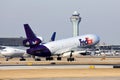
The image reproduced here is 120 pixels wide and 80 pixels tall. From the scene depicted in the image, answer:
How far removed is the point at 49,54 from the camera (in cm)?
11381

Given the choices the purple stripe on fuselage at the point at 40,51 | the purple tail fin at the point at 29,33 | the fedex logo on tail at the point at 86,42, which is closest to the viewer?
the purple stripe on fuselage at the point at 40,51

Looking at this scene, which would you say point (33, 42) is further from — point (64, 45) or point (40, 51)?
point (64, 45)

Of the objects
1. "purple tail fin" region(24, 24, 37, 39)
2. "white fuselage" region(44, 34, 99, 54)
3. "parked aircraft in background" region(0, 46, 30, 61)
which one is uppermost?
"purple tail fin" region(24, 24, 37, 39)

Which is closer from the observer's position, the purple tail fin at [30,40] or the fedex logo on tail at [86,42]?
the purple tail fin at [30,40]

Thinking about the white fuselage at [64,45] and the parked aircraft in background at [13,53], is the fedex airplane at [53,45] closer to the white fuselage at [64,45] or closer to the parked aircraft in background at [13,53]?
the white fuselage at [64,45]

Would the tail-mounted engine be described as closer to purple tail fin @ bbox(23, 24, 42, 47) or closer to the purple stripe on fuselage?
purple tail fin @ bbox(23, 24, 42, 47)

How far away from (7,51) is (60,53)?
13156 millimetres

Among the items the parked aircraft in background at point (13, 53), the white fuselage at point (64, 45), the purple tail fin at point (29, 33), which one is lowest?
the parked aircraft in background at point (13, 53)

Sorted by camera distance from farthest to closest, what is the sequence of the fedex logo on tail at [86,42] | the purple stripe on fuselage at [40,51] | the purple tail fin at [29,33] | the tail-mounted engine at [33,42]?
1. the purple tail fin at [29,33]
2. the fedex logo on tail at [86,42]
3. the tail-mounted engine at [33,42]
4. the purple stripe on fuselage at [40,51]

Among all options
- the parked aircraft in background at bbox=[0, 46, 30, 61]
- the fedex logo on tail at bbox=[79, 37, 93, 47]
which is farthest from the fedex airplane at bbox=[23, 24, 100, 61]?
the parked aircraft in background at bbox=[0, 46, 30, 61]

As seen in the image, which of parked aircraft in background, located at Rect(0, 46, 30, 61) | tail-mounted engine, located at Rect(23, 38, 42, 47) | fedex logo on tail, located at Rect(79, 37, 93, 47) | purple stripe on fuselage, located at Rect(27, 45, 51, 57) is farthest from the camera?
fedex logo on tail, located at Rect(79, 37, 93, 47)

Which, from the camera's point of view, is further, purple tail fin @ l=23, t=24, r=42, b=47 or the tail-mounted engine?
purple tail fin @ l=23, t=24, r=42, b=47

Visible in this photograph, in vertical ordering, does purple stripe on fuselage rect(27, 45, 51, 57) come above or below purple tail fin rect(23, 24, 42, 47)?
below

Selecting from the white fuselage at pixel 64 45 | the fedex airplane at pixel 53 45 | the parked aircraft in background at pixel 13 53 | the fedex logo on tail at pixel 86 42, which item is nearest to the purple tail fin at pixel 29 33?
the fedex airplane at pixel 53 45
